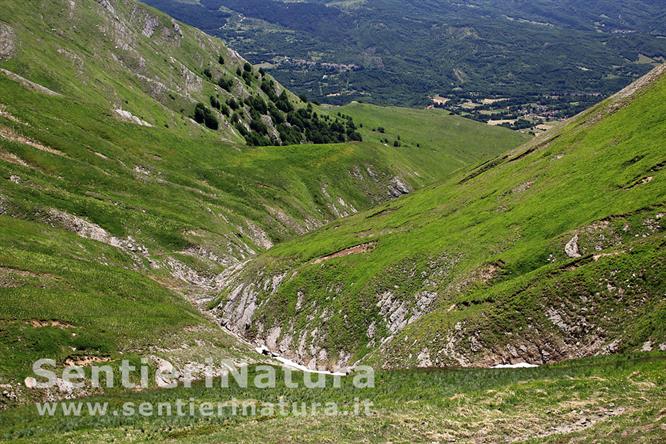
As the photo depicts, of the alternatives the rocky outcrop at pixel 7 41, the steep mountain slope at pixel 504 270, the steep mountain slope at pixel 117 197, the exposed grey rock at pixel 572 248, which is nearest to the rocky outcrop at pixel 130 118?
the steep mountain slope at pixel 117 197

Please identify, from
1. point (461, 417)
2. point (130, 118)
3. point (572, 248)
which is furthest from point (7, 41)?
point (461, 417)

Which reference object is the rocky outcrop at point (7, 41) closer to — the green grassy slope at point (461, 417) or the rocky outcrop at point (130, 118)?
the rocky outcrop at point (130, 118)

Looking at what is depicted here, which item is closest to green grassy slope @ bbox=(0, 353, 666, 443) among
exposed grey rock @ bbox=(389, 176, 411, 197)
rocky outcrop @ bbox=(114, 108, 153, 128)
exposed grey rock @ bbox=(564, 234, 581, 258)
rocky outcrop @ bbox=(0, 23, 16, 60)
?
exposed grey rock @ bbox=(564, 234, 581, 258)

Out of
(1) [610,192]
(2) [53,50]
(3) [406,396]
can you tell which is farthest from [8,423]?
(2) [53,50]

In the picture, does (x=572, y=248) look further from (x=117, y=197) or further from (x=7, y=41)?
(x=7, y=41)

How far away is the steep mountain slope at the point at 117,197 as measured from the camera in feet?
203

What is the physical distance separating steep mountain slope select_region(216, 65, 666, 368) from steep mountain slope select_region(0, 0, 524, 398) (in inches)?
531

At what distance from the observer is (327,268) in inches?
3349

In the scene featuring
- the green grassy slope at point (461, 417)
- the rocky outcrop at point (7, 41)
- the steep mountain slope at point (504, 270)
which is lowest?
the green grassy slope at point (461, 417)

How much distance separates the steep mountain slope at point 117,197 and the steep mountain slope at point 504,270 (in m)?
13.5

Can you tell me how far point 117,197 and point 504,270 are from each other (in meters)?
83.7

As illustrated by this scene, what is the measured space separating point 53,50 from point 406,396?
167 metres

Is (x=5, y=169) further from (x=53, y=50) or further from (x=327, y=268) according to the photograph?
(x=53, y=50)

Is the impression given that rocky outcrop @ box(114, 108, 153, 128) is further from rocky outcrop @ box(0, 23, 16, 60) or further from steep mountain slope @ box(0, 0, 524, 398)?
rocky outcrop @ box(0, 23, 16, 60)
